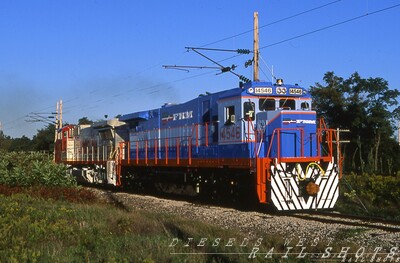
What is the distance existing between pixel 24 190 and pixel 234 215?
791cm

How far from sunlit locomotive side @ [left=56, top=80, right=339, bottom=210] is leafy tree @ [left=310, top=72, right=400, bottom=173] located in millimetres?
13656

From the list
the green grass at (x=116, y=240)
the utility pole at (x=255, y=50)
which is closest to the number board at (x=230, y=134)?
the green grass at (x=116, y=240)

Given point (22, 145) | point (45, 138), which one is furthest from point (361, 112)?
point (22, 145)

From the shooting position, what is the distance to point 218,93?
58.2 ft

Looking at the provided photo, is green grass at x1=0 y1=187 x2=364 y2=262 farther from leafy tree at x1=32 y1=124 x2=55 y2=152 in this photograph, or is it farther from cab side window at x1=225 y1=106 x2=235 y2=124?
leafy tree at x1=32 y1=124 x2=55 y2=152

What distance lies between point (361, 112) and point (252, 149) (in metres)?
18.8

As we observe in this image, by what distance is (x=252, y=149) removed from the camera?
618 inches

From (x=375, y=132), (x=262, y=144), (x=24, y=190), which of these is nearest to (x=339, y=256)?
(x=262, y=144)

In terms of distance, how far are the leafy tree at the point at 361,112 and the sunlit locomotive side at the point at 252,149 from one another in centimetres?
1366

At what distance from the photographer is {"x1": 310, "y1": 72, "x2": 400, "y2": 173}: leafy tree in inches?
1249

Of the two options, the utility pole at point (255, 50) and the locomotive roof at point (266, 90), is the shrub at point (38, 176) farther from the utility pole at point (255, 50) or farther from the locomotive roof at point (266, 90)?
the utility pole at point (255, 50)

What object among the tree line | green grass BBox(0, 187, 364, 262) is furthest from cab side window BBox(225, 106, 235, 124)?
the tree line

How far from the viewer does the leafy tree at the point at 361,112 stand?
31.7m

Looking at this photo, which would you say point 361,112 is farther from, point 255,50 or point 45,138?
point 45,138
